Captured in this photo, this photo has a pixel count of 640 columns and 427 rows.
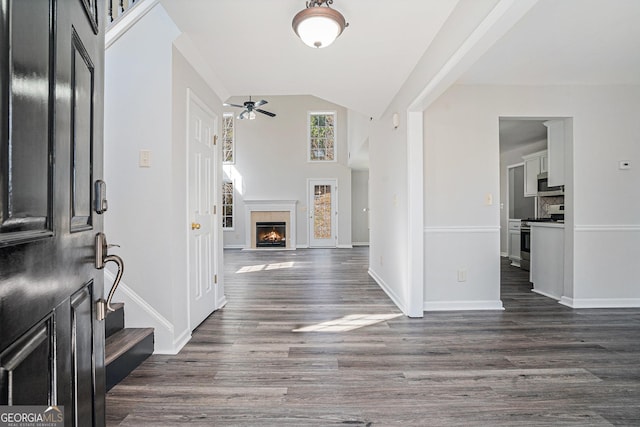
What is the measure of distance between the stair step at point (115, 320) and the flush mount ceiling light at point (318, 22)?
2.20 meters

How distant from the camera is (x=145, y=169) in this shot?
7.79 ft

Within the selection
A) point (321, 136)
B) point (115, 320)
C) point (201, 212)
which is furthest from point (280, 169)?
point (115, 320)

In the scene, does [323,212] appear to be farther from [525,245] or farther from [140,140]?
[140,140]

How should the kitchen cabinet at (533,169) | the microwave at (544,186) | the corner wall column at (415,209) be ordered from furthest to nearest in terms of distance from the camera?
the kitchen cabinet at (533,169) → the microwave at (544,186) → the corner wall column at (415,209)

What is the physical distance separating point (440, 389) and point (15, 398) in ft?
6.42

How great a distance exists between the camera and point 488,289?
346 cm

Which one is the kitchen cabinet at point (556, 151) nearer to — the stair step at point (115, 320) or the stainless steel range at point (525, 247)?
the stainless steel range at point (525, 247)

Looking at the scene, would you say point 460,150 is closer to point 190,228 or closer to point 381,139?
point 381,139

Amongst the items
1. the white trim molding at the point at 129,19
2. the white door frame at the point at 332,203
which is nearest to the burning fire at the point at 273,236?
the white door frame at the point at 332,203

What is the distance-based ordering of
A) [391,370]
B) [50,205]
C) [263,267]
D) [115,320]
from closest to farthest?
[50,205] < [391,370] < [115,320] < [263,267]

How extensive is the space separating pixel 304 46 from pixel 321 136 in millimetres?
6981

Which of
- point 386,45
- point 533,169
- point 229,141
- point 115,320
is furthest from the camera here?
point 229,141

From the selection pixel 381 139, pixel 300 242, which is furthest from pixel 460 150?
pixel 300 242

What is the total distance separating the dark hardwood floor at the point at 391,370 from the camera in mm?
1686
